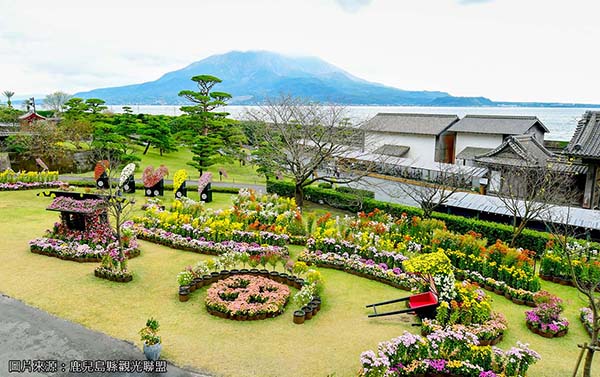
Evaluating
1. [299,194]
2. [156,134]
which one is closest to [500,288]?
[299,194]

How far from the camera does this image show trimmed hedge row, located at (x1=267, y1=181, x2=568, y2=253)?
48.9 feet

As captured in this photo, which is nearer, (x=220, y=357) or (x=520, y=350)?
(x=520, y=350)

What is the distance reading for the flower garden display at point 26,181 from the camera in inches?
874

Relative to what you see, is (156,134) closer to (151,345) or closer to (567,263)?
(151,345)

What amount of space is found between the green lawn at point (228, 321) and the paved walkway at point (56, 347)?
0.30 meters

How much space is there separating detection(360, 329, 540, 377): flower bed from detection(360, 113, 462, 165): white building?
2544 centimetres

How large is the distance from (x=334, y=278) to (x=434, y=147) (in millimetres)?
24484

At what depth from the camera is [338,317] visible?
9.65 meters

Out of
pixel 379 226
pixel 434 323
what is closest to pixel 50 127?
pixel 379 226

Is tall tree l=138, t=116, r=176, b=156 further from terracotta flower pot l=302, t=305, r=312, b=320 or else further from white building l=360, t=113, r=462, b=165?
terracotta flower pot l=302, t=305, r=312, b=320

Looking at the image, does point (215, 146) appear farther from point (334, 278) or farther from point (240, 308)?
point (240, 308)

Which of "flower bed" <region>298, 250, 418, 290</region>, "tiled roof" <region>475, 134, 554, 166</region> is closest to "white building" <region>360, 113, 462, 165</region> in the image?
"tiled roof" <region>475, 134, 554, 166</region>

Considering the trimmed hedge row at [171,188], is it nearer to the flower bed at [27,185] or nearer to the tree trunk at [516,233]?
the flower bed at [27,185]

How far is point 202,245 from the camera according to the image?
1370 cm
